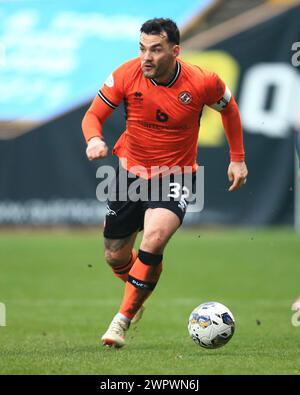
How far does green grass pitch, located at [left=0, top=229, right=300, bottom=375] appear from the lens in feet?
20.1

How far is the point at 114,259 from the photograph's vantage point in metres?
8.02

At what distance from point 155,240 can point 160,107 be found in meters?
1.13

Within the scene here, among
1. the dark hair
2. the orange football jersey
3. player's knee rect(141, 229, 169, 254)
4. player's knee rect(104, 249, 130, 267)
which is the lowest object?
player's knee rect(141, 229, 169, 254)

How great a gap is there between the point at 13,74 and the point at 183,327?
10.3 metres

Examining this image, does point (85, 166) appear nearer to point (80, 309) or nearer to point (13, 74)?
point (13, 74)

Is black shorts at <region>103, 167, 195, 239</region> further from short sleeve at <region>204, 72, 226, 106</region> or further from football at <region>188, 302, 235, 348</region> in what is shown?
football at <region>188, 302, 235, 348</region>

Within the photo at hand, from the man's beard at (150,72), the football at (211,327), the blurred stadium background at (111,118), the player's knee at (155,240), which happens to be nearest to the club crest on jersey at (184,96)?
the man's beard at (150,72)

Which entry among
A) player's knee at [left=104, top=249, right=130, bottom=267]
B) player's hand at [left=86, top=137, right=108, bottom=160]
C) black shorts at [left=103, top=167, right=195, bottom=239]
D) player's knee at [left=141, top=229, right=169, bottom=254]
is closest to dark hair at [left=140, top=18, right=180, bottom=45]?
player's hand at [left=86, top=137, right=108, bottom=160]

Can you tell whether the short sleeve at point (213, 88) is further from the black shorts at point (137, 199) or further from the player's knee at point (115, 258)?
the player's knee at point (115, 258)

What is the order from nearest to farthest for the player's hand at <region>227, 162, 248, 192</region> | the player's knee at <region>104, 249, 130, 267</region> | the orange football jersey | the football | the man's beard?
the football, the man's beard, the orange football jersey, the player's hand at <region>227, 162, 248, 192</region>, the player's knee at <region>104, 249, 130, 267</region>

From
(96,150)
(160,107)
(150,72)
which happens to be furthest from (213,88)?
(96,150)

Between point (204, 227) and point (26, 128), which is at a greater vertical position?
point (26, 128)

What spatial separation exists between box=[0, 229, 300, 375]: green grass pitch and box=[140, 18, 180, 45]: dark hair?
2.35 metres
